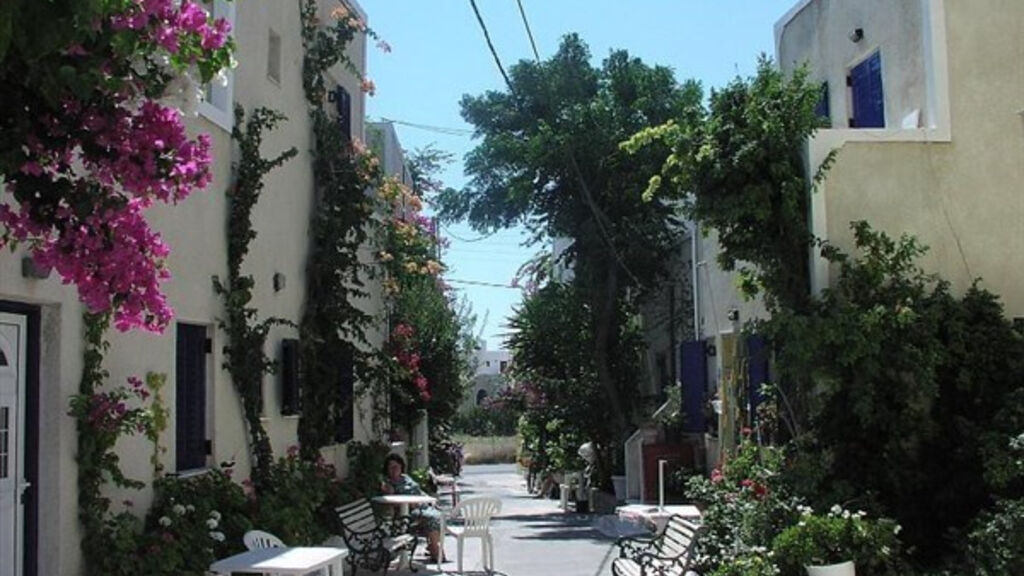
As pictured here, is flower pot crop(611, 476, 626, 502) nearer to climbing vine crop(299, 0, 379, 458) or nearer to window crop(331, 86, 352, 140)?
climbing vine crop(299, 0, 379, 458)

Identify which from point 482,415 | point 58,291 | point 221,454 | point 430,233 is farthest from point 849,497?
point 482,415

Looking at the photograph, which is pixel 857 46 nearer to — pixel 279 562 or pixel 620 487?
pixel 279 562

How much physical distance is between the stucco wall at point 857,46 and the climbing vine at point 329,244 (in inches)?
218

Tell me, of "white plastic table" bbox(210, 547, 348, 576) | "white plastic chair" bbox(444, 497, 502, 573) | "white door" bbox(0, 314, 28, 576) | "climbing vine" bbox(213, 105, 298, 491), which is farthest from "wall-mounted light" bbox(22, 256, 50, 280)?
"white plastic chair" bbox(444, 497, 502, 573)

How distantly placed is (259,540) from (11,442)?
2.45 m

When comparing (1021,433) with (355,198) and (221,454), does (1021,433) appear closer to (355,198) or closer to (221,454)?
(221,454)

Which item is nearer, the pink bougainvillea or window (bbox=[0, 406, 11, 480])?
the pink bougainvillea

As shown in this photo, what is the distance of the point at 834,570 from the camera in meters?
8.77

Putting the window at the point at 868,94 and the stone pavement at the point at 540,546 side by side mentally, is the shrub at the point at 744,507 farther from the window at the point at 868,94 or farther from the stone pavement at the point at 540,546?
the window at the point at 868,94

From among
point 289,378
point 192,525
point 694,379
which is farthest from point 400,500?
point 694,379

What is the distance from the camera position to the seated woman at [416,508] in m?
13.9

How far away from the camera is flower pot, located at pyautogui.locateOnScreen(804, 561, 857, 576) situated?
877 cm

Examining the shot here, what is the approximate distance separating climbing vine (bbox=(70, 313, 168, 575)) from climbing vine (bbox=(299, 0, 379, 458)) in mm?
5011

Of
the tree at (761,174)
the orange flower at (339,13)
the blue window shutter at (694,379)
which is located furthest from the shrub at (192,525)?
the blue window shutter at (694,379)
